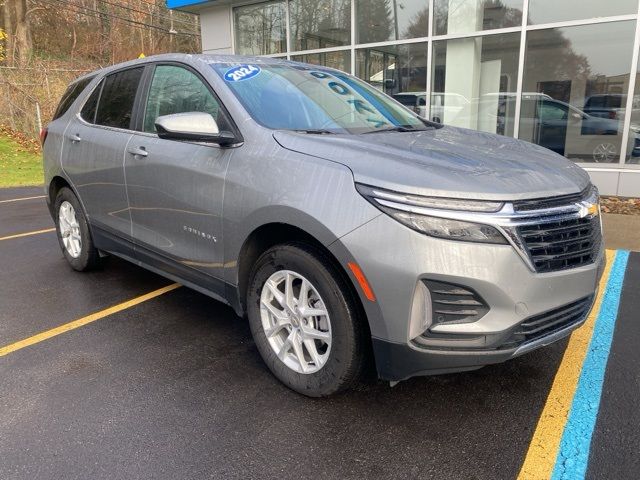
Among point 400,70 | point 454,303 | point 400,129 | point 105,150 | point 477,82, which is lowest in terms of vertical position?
point 454,303

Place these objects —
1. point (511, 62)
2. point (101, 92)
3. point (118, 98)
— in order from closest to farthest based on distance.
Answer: point (118, 98)
point (101, 92)
point (511, 62)

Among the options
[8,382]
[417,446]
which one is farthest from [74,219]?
[417,446]

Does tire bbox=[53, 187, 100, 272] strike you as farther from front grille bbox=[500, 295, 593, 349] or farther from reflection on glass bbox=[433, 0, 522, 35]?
reflection on glass bbox=[433, 0, 522, 35]

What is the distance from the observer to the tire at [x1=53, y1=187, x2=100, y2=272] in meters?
4.60

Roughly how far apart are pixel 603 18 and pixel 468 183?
7.76m

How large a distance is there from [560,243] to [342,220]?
3.16 ft

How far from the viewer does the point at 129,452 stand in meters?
2.37

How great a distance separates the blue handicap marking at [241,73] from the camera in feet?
10.6

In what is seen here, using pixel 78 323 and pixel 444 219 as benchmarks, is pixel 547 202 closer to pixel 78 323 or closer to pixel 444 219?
pixel 444 219

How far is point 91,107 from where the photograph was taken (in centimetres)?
445

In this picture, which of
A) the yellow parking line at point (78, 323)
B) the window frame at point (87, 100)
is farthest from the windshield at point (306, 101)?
the yellow parking line at point (78, 323)

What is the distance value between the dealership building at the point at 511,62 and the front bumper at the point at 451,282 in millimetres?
7117

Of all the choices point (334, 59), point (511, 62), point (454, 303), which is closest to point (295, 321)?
point (454, 303)

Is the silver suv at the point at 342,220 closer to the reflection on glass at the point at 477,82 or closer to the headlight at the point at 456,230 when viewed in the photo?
the headlight at the point at 456,230
